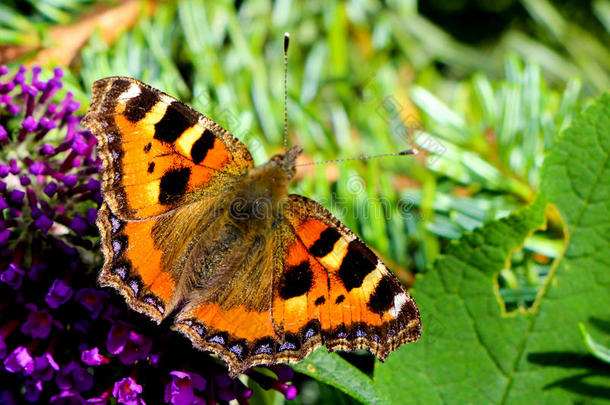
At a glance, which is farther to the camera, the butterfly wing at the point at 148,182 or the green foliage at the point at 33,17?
the green foliage at the point at 33,17

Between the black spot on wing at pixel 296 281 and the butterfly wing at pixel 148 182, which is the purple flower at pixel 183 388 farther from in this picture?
the black spot on wing at pixel 296 281

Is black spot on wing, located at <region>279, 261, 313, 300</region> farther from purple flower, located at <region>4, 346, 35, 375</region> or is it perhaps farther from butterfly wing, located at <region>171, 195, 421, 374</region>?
purple flower, located at <region>4, 346, 35, 375</region>

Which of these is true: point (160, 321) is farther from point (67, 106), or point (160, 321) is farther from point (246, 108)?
point (246, 108)

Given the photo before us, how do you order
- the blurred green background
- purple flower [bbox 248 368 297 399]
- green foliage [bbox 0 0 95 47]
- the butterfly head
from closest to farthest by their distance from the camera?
1. purple flower [bbox 248 368 297 399]
2. the butterfly head
3. the blurred green background
4. green foliage [bbox 0 0 95 47]

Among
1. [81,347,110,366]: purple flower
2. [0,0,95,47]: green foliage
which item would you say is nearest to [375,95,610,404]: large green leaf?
[81,347,110,366]: purple flower

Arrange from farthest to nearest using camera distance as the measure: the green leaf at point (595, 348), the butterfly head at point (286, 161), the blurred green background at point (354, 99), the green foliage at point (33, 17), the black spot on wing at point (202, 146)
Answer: the green foliage at point (33, 17), the blurred green background at point (354, 99), the butterfly head at point (286, 161), the black spot on wing at point (202, 146), the green leaf at point (595, 348)

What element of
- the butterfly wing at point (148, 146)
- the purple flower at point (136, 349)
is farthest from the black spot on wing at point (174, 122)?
the purple flower at point (136, 349)
